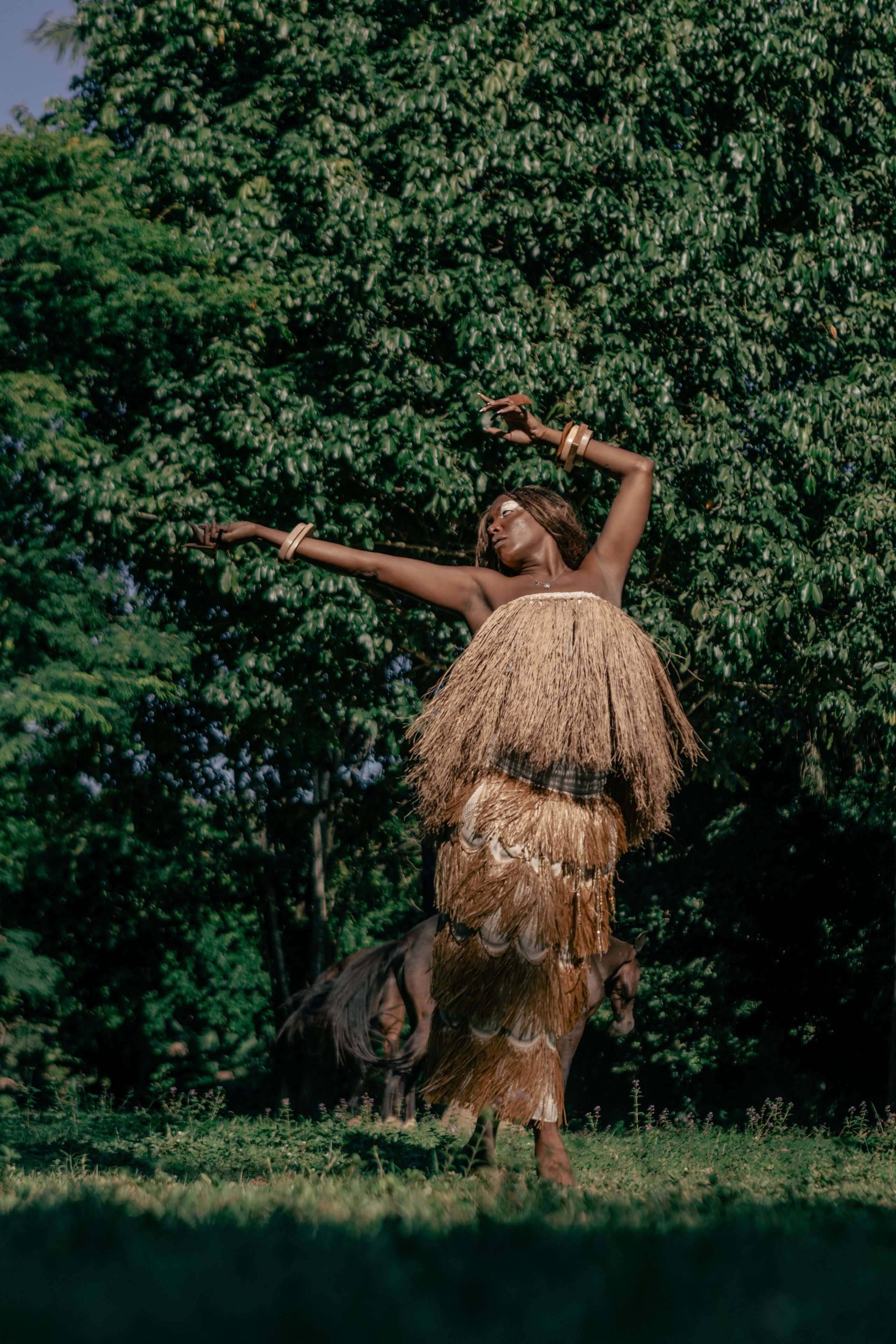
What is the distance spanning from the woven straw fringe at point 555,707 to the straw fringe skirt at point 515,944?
149mm

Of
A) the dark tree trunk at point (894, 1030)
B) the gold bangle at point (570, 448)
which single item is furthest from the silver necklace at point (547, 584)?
the dark tree trunk at point (894, 1030)

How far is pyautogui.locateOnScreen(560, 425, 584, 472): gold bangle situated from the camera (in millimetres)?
4750

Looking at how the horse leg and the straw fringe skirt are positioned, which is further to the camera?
the horse leg

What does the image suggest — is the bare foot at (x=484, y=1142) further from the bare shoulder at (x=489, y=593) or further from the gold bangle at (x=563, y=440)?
the gold bangle at (x=563, y=440)

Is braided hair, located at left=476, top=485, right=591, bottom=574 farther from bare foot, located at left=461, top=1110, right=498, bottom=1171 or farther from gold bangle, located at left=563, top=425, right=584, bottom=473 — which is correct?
bare foot, located at left=461, top=1110, right=498, bottom=1171

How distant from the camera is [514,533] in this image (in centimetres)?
482

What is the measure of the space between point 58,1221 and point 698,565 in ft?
20.8

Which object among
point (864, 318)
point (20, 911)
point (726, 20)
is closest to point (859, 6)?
point (726, 20)

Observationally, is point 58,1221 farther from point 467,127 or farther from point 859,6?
point 859,6

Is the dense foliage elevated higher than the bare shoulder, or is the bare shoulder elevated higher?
the dense foliage

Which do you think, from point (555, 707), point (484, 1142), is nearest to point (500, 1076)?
point (484, 1142)

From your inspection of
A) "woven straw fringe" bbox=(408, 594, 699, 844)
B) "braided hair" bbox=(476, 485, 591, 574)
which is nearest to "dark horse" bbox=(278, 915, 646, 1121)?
"woven straw fringe" bbox=(408, 594, 699, 844)

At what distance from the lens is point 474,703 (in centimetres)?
444

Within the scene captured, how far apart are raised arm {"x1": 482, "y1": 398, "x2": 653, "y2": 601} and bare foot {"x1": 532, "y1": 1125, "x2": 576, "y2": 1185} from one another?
1946mm
